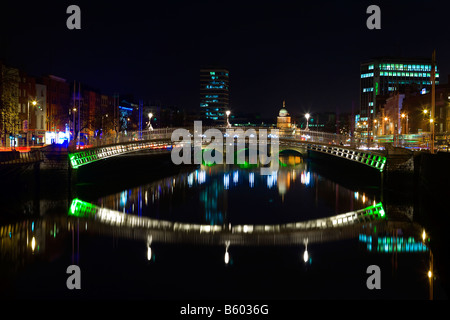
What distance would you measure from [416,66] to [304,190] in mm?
110046

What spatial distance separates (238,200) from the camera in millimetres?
33719

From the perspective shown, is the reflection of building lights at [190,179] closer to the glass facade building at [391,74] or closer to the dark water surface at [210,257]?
the dark water surface at [210,257]

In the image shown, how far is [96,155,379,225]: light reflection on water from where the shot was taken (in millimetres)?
27438

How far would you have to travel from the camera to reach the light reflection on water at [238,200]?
27.4 meters

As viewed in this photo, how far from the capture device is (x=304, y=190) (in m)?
38.5

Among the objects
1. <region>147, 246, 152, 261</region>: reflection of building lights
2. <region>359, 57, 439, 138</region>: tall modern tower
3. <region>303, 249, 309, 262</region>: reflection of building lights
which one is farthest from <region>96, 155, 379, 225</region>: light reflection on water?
<region>359, 57, 439, 138</region>: tall modern tower

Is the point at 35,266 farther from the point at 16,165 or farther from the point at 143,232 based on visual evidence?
the point at 16,165

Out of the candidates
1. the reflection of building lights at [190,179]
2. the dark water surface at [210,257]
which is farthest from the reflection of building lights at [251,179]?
the dark water surface at [210,257]

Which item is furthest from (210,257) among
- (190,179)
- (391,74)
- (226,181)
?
(391,74)

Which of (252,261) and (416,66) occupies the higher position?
(416,66)

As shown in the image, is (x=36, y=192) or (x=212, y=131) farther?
(x=212, y=131)

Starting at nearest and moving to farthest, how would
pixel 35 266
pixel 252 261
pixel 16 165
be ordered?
1. pixel 35 266
2. pixel 252 261
3. pixel 16 165
